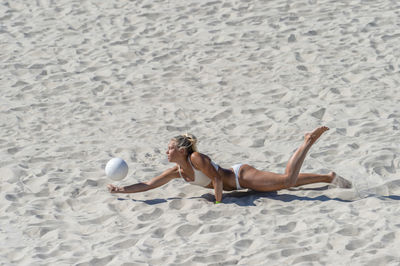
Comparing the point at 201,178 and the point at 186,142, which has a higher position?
the point at 186,142

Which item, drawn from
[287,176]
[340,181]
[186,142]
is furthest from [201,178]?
[340,181]

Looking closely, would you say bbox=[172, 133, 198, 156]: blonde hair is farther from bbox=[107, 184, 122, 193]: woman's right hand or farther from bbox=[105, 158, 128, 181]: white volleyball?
bbox=[107, 184, 122, 193]: woman's right hand

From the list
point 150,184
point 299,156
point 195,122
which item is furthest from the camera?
point 195,122

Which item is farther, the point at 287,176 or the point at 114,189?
the point at 114,189

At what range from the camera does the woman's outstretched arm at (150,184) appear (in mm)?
6305

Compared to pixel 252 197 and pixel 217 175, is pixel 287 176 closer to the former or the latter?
pixel 252 197

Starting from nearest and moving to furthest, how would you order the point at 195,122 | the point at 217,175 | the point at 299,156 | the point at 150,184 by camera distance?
the point at 299,156, the point at 217,175, the point at 150,184, the point at 195,122

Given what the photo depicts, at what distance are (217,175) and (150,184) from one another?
0.62 meters

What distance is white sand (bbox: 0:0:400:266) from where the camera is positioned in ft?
17.7

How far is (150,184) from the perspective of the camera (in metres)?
6.34

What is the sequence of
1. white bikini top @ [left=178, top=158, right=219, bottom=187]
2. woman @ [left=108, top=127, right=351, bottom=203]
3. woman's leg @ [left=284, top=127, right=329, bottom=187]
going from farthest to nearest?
white bikini top @ [left=178, top=158, right=219, bottom=187], woman @ [left=108, top=127, right=351, bottom=203], woman's leg @ [left=284, top=127, right=329, bottom=187]

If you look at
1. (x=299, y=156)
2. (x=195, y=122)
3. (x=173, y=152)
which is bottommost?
(x=195, y=122)

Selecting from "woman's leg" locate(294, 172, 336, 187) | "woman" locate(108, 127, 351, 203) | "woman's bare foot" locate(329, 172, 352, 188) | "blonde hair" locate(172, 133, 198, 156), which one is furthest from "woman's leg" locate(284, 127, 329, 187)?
"blonde hair" locate(172, 133, 198, 156)

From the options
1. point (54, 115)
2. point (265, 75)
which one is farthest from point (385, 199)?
point (54, 115)
